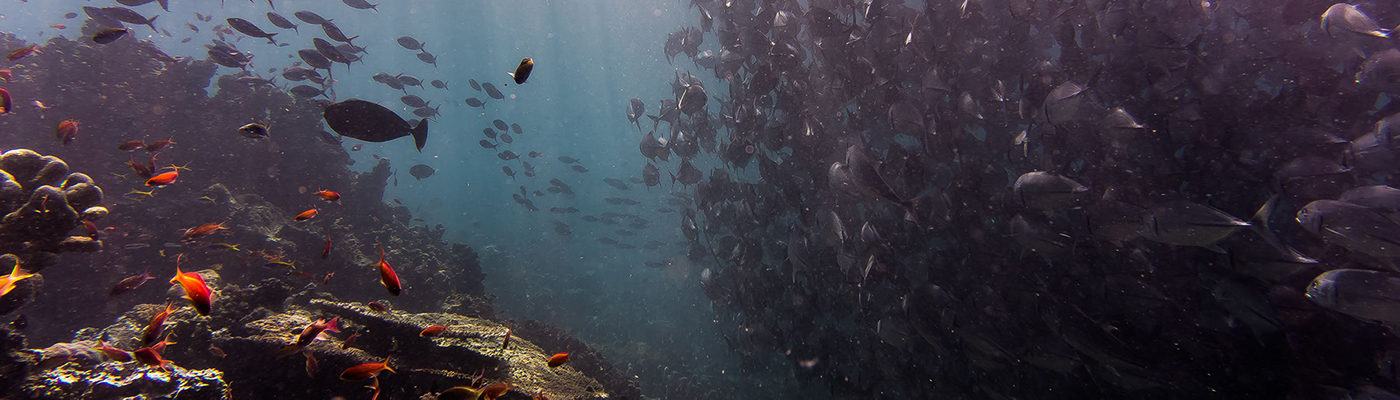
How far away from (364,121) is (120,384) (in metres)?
2.23

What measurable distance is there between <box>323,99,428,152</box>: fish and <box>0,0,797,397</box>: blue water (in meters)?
5.99

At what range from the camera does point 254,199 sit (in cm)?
883

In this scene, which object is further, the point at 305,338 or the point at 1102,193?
the point at 1102,193

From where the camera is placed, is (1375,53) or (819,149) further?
(819,149)

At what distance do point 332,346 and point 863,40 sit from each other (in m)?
7.20

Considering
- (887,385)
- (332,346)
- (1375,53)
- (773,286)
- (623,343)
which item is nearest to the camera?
(332,346)

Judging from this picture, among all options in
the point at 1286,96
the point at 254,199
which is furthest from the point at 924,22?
the point at 254,199

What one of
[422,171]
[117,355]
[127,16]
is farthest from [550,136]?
[117,355]

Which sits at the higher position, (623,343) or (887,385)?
(887,385)

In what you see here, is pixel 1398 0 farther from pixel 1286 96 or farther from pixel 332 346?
pixel 332 346

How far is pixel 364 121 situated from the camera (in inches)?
154

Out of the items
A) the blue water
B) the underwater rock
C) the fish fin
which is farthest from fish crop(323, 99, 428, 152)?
the blue water

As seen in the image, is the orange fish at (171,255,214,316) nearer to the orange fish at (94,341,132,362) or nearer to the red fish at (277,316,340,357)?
the red fish at (277,316,340,357)

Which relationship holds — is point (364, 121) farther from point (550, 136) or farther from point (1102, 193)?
point (550, 136)
